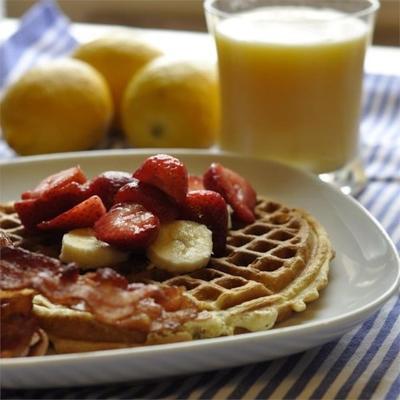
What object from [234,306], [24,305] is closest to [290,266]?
[234,306]

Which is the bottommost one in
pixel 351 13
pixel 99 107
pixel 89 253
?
pixel 99 107

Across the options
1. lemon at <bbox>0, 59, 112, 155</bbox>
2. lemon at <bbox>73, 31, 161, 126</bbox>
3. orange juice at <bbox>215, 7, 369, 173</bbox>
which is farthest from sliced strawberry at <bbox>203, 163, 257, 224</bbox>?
lemon at <bbox>73, 31, 161, 126</bbox>

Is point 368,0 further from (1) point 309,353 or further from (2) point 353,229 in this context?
(1) point 309,353

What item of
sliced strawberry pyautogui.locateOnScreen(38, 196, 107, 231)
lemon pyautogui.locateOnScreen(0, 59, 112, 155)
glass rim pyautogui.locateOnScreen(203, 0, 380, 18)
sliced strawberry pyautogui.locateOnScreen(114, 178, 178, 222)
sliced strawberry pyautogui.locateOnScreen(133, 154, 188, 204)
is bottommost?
lemon pyautogui.locateOnScreen(0, 59, 112, 155)

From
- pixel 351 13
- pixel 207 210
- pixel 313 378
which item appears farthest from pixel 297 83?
pixel 313 378

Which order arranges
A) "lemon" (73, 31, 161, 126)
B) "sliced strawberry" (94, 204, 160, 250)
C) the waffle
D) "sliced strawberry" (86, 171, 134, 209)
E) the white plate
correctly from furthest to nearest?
"lemon" (73, 31, 161, 126) < "sliced strawberry" (86, 171, 134, 209) < "sliced strawberry" (94, 204, 160, 250) < the waffle < the white plate

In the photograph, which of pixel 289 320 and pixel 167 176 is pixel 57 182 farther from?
pixel 289 320

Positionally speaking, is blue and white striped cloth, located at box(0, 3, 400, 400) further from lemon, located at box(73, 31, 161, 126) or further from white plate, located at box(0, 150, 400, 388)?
lemon, located at box(73, 31, 161, 126)
